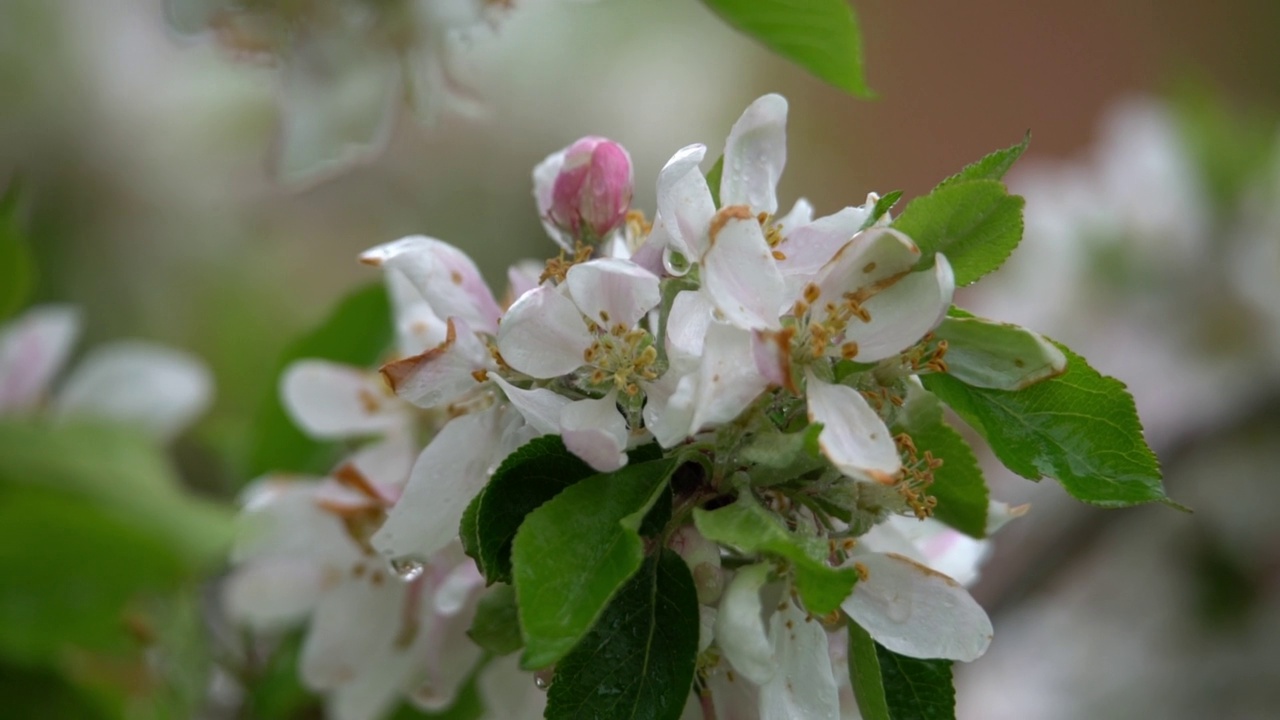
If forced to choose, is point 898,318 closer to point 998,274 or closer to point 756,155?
point 756,155

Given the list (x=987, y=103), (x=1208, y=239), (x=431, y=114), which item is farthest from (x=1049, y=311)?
(x=987, y=103)

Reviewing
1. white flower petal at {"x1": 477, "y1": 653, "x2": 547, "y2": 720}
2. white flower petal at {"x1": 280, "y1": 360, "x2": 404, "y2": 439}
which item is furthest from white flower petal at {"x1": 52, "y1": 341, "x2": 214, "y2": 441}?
white flower petal at {"x1": 477, "y1": 653, "x2": 547, "y2": 720}

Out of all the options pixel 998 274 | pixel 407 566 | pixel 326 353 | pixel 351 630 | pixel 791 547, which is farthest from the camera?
pixel 998 274

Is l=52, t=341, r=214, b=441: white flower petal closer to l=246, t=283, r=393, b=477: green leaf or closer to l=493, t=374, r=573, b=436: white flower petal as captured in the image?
l=246, t=283, r=393, b=477: green leaf

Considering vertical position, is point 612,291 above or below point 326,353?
above

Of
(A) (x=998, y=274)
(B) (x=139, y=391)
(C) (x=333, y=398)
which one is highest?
(C) (x=333, y=398)

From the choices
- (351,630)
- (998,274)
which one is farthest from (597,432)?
(998,274)
